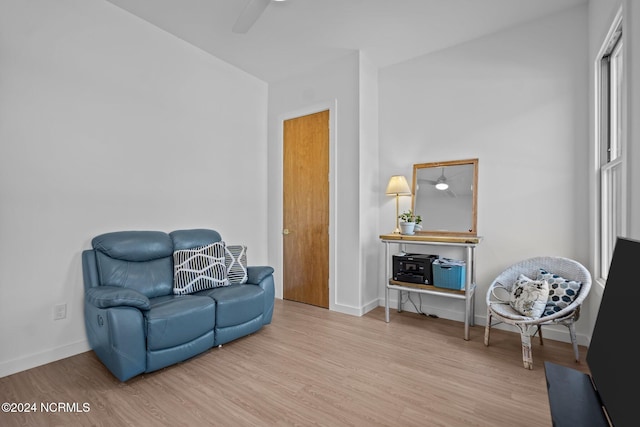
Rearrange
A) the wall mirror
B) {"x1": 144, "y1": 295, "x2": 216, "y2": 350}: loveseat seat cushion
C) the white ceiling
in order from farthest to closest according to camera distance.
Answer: the wall mirror
the white ceiling
{"x1": 144, "y1": 295, "x2": 216, "y2": 350}: loveseat seat cushion

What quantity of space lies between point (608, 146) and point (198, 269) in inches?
139

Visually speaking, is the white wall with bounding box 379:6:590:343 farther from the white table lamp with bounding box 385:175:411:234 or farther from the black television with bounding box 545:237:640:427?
the black television with bounding box 545:237:640:427

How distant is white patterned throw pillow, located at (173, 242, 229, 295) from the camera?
2740 mm

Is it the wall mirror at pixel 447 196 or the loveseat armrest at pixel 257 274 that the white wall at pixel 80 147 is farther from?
the wall mirror at pixel 447 196

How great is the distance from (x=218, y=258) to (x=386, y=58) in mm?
2903

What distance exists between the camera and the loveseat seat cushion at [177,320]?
2113mm

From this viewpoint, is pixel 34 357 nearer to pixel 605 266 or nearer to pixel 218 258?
pixel 218 258

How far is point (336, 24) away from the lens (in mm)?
2965

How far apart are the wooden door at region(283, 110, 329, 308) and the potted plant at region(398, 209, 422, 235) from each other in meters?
0.90

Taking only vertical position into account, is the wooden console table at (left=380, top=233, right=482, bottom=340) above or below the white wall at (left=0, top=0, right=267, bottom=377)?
below

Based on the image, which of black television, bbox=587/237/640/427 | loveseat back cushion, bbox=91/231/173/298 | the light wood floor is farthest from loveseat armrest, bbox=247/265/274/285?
black television, bbox=587/237/640/427

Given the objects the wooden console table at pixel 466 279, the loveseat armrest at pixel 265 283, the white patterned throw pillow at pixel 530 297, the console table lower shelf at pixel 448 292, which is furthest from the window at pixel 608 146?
the loveseat armrest at pixel 265 283

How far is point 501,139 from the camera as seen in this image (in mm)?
3037

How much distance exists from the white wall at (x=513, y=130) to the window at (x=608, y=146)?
0.76ft
